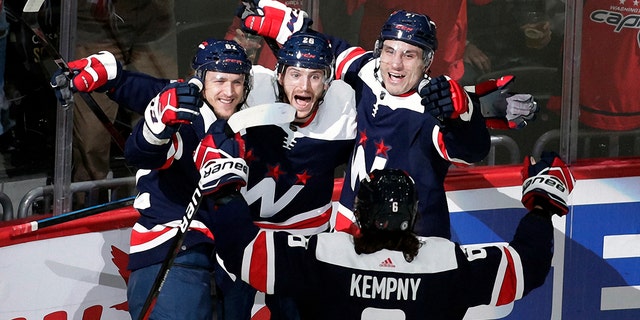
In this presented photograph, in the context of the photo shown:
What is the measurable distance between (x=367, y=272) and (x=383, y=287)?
0.19 feet

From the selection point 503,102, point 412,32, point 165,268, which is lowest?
point 165,268

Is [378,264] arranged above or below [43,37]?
below

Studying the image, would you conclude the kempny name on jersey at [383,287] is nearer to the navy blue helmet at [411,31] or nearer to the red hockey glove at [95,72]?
the navy blue helmet at [411,31]

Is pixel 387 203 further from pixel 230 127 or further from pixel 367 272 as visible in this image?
pixel 230 127

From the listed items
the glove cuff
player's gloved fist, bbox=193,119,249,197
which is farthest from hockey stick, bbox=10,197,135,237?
player's gloved fist, bbox=193,119,249,197

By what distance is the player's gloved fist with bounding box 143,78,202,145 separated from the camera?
3623mm

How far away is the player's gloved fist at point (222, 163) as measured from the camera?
3324mm

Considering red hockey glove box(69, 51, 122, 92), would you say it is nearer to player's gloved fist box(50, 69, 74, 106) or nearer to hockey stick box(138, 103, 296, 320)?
player's gloved fist box(50, 69, 74, 106)

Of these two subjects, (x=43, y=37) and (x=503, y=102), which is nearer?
(x=503, y=102)

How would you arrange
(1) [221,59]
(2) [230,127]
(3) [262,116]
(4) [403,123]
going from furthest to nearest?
1. (4) [403,123]
2. (1) [221,59]
3. (3) [262,116]
4. (2) [230,127]

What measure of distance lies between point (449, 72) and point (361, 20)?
44 centimetres

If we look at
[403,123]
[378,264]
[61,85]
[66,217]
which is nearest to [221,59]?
[61,85]

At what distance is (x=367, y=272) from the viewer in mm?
3135

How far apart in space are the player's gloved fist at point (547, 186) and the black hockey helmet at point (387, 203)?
441mm
